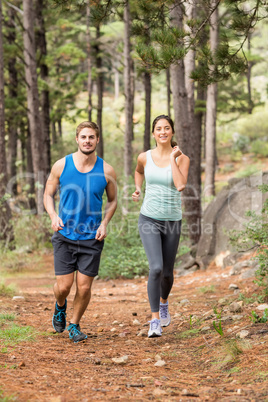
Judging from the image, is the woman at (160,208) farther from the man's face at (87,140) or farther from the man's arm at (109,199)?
the man's face at (87,140)

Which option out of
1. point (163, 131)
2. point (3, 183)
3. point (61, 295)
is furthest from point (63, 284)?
point (3, 183)

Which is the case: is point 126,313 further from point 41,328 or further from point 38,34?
point 38,34

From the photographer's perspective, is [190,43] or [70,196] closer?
[70,196]

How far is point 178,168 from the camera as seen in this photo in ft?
16.3

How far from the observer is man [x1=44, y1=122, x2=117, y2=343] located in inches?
189

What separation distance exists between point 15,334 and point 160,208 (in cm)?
196

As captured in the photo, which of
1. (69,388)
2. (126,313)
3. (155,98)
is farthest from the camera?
(155,98)

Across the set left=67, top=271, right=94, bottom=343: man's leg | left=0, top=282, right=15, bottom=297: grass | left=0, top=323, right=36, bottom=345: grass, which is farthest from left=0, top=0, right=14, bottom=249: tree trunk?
left=67, top=271, right=94, bottom=343: man's leg

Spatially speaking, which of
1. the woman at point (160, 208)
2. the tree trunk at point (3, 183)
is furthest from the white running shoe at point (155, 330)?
the tree trunk at point (3, 183)

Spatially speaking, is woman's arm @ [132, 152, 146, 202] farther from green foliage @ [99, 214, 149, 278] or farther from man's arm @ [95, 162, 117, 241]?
green foliage @ [99, 214, 149, 278]

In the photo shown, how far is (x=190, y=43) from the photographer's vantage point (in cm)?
518

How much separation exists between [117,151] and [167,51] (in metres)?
25.7

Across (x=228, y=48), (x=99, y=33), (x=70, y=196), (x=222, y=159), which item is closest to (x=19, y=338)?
(x=70, y=196)

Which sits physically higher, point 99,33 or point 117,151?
point 99,33
